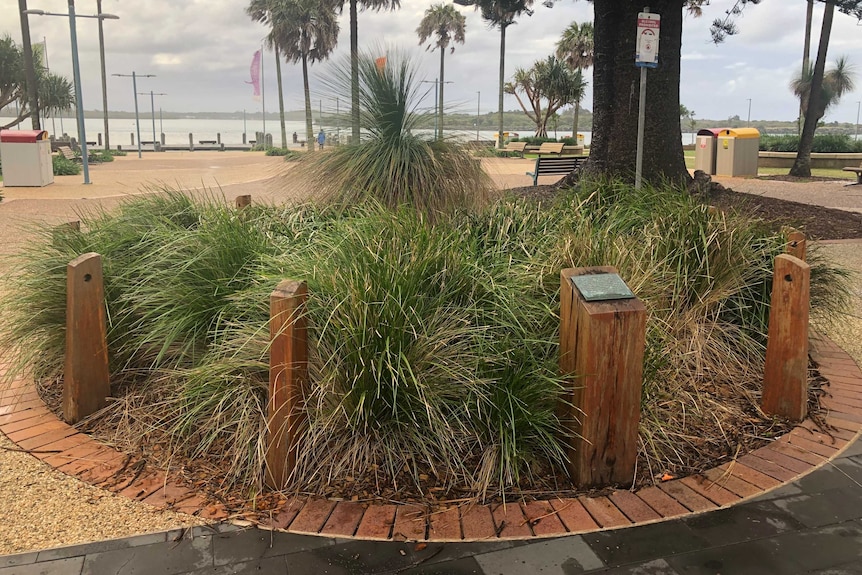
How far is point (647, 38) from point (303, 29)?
4668cm

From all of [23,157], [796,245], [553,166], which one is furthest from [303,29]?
[796,245]

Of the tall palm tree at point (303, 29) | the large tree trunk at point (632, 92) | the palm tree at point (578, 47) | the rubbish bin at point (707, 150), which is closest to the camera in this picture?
the large tree trunk at point (632, 92)

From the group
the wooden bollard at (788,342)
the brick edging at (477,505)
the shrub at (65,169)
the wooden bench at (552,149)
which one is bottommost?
the brick edging at (477,505)

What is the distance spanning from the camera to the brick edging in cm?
249

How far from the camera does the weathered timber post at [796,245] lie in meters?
4.13

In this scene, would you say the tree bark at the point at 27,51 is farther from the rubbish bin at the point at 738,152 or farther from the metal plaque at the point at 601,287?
the metal plaque at the point at 601,287

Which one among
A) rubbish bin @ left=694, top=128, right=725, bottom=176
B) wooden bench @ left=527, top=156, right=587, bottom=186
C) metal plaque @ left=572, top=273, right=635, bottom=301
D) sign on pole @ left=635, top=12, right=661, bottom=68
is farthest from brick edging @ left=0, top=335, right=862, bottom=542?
rubbish bin @ left=694, top=128, right=725, bottom=176

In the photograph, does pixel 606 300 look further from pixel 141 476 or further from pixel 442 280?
pixel 141 476

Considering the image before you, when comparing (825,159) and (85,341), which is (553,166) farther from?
(825,159)

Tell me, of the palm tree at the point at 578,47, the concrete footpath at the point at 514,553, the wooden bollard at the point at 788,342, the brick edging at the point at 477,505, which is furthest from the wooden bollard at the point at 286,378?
the palm tree at the point at 578,47

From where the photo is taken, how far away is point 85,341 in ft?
10.8

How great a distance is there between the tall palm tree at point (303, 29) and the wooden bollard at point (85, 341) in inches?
1802

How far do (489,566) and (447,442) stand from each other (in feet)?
1.84

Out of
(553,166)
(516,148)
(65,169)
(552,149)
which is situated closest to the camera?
(553,166)
